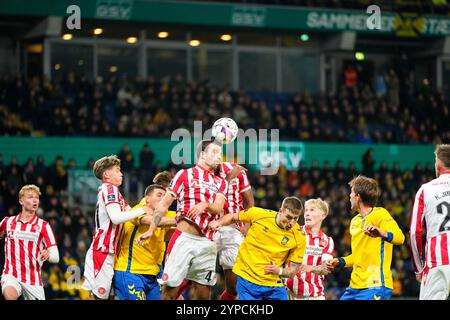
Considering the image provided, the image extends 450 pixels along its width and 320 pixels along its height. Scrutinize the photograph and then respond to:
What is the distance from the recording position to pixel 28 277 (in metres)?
12.8

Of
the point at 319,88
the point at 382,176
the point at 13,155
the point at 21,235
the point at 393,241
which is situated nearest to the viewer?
the point at 393,241

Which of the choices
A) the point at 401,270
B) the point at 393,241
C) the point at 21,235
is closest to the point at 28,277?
the point at 21,235

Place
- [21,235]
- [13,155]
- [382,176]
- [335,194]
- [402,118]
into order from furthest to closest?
1. [402,118]
2. [382,176]
3. [335,194]
4. [13,155]
5. [21,235]

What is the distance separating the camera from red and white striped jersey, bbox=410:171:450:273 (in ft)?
33.4

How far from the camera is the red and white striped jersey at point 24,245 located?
500 inches

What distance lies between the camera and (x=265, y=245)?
11.6 metres

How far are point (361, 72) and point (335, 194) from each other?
10685mm

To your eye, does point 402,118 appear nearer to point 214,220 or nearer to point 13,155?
point 13,155

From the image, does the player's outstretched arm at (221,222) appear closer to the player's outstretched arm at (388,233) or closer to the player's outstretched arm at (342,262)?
the player's outstretched arm at (342,262)

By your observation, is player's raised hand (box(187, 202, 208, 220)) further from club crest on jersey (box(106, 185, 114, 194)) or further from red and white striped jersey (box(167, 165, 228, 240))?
club crest on jersey (box(106, 185, 114, 194))

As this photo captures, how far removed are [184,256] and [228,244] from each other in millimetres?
1702

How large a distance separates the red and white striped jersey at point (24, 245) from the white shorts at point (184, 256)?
6.30 feet

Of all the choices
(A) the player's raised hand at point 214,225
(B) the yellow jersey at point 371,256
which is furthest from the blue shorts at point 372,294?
(A) the player's raised hand at point 214,225

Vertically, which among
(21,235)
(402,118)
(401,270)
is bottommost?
(401,270)
